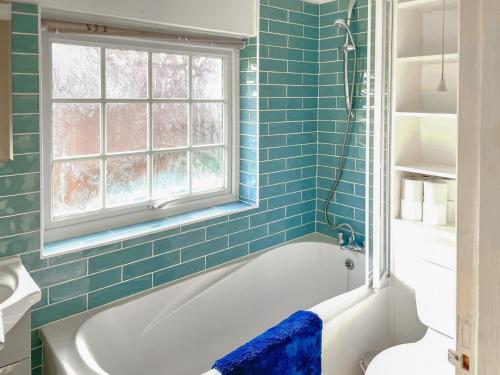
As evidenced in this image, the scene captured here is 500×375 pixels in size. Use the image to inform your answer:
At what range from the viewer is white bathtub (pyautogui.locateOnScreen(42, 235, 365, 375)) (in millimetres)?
2062

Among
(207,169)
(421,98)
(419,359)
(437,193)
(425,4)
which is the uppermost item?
(425,4)

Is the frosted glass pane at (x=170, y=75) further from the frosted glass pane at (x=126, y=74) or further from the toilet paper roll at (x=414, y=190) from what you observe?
the toilet paper roll at (x=414, y=190)

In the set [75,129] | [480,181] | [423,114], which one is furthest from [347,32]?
[480,181]

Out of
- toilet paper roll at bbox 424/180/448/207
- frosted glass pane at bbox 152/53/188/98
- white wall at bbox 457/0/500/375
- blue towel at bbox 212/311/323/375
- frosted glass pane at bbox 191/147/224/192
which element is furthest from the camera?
frosted glass pane at bbox 191/147/224/192

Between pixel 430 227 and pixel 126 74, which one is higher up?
pixel 126 74

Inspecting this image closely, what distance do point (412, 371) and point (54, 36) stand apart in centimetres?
230

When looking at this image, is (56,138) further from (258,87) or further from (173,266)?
(258,87)

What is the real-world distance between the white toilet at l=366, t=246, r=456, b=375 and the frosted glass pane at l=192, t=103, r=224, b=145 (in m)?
1.49

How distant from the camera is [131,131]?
2537mm

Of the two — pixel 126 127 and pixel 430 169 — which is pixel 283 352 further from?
pixel 126 127

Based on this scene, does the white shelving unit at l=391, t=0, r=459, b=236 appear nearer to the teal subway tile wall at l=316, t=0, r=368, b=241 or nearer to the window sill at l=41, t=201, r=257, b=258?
the teal subway tile wall at l=316, t=0, r=368, b=241

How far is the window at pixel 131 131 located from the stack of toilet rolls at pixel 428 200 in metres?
1.14

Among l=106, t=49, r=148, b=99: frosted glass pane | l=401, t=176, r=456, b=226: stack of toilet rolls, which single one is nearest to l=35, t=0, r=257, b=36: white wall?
l=106, t=49, r=148, b=99: frosted glass pane

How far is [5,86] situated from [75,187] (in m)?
0.67
